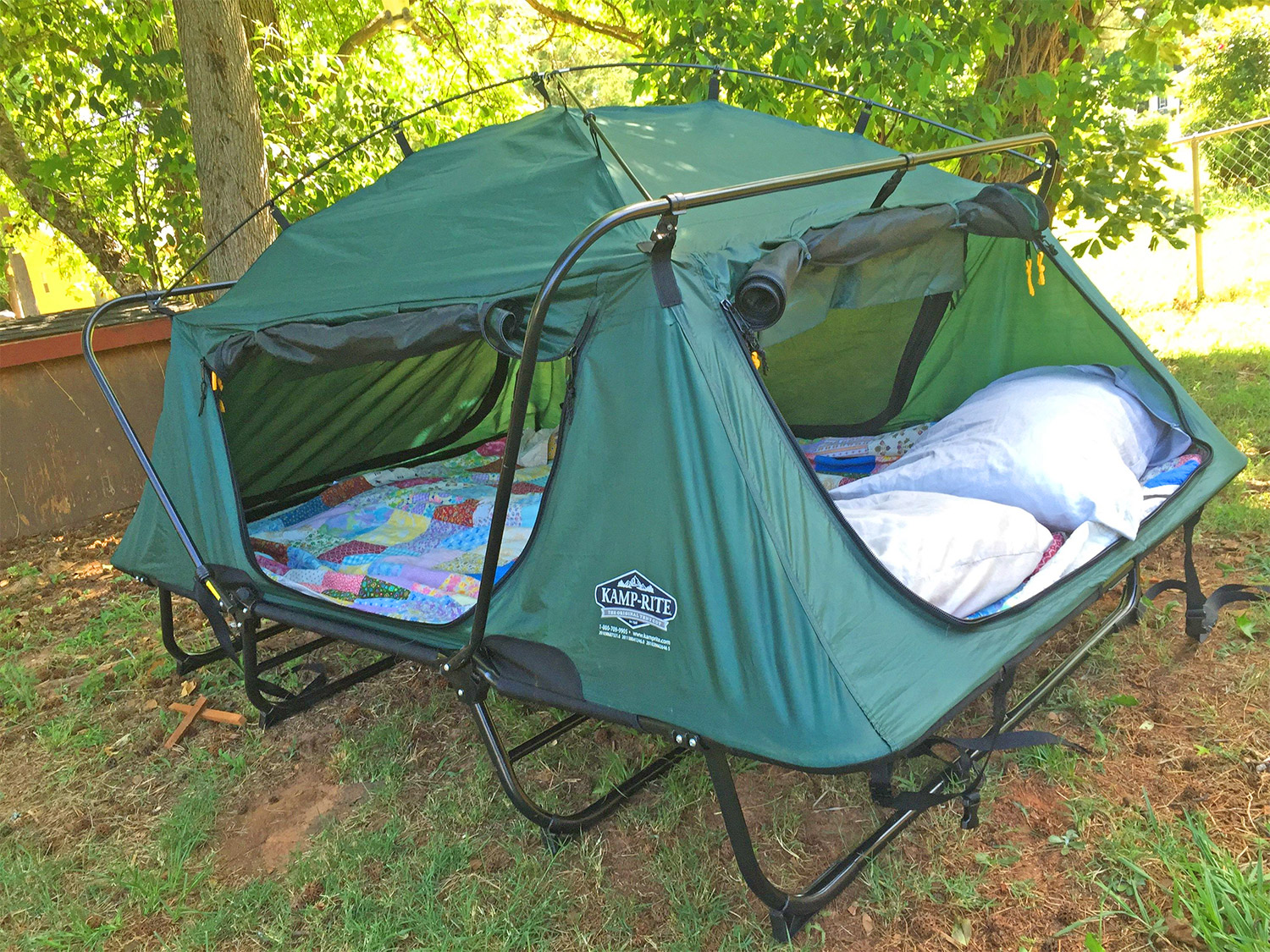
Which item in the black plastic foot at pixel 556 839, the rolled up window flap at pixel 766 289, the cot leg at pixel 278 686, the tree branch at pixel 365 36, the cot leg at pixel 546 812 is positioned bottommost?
the cot leg at pixel 278 686

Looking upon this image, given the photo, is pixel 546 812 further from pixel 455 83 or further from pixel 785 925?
pixel 455 83

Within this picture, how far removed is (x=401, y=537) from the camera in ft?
11.2

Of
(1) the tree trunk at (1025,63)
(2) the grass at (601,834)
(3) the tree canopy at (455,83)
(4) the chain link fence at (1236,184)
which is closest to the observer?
(2) the grass at (601,834)

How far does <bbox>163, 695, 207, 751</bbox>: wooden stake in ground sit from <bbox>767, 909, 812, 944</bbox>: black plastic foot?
204cm

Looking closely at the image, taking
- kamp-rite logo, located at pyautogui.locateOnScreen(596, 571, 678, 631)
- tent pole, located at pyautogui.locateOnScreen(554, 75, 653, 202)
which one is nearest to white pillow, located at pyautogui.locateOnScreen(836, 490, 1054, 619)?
kamp-rite logo, located at pyautogui.locateOnScreen(596, 571, 678, 631)

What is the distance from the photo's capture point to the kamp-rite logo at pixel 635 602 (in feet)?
6.63

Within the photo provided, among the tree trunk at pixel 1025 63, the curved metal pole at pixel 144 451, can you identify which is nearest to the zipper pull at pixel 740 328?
the curved metal pole at pixel 144 451

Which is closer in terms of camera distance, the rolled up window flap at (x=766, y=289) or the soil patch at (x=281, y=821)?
the rolled up window flap at (x=766, y=289)

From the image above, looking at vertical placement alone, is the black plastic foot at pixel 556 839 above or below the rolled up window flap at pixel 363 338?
below

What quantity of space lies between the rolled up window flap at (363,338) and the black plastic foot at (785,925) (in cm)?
A: 137

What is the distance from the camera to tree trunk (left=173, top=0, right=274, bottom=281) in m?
4.41

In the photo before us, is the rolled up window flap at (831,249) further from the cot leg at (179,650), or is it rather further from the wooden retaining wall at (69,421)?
the wooden retaining wall at (69,421)

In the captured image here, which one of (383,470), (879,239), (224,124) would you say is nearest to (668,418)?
(879,239)

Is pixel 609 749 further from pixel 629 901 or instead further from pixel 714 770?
pixel 714 770
